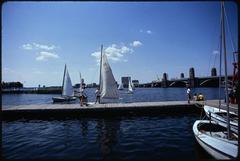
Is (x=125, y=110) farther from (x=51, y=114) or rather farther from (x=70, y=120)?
(x=51, y=114)

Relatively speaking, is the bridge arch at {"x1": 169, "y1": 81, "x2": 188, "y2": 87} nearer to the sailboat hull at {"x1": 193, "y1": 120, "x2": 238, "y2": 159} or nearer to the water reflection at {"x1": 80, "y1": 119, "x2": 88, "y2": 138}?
the water reflection at {"x1": 80, "y1": 119, "x2": 88, "y2": 138}

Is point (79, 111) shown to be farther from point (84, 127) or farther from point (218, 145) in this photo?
point (218, 145)

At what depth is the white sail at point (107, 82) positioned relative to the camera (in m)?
24.5

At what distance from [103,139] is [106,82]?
11.2 m

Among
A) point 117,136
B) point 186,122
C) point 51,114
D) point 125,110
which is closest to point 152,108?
point 125,110

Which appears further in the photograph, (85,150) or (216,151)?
(85,150)

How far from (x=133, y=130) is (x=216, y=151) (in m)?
7.43

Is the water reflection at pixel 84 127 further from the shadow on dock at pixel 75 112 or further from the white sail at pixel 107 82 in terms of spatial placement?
the white sail at pixel 107 82

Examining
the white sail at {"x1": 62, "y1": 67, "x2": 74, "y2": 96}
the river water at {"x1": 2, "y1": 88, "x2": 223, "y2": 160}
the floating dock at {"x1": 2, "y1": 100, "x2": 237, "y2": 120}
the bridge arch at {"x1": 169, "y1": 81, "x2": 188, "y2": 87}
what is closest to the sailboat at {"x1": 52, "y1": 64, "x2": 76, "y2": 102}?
the white sail at {"x1": 62, "y1": 67, "x2": 74, "y2": 96}

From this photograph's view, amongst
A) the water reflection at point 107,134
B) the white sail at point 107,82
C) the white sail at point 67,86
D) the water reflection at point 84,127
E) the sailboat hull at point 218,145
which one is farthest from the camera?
Result: the white sail at point 67,86

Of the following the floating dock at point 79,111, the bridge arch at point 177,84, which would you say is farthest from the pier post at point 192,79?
the floating dock at point 79,111

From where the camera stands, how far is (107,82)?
24500 mm

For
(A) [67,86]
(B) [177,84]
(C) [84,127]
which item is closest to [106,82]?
(C) [84,127]

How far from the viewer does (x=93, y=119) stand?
67.6 ft
